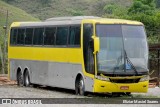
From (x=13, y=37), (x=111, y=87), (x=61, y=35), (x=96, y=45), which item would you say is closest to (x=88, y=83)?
(x=111, y=87)

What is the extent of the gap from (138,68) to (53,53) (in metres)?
5.27

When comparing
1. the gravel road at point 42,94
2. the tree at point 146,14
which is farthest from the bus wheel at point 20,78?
the tree at point 146,14

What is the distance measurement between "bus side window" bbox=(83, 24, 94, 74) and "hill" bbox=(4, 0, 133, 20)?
7627 centimetres

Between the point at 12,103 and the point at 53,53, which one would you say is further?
the point at 53,53

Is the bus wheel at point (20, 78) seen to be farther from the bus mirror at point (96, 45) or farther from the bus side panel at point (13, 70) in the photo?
the bus mirror at point (96, 45)

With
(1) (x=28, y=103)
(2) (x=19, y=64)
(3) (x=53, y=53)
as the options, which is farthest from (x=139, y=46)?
(2) (x=19, y=64)

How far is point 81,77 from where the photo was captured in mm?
24531

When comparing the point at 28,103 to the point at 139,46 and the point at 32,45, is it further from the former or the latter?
the point at 32,45

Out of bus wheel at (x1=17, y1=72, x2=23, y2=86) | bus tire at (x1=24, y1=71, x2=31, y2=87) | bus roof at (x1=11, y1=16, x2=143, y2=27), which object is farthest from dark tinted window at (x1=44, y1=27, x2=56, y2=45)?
bus wheel at (x1=17, y1=72, x2=23, y2=86)

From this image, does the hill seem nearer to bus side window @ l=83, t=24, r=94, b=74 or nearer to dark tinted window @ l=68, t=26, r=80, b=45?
dark tinted window @ l=68, t=26, r=80, b=45

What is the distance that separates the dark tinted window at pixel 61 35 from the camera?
85.5 feet

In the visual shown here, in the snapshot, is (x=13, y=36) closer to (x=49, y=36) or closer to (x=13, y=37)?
(x=13, y=37)

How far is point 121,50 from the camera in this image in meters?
23.3

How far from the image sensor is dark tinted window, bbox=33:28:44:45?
2880 centimetres
